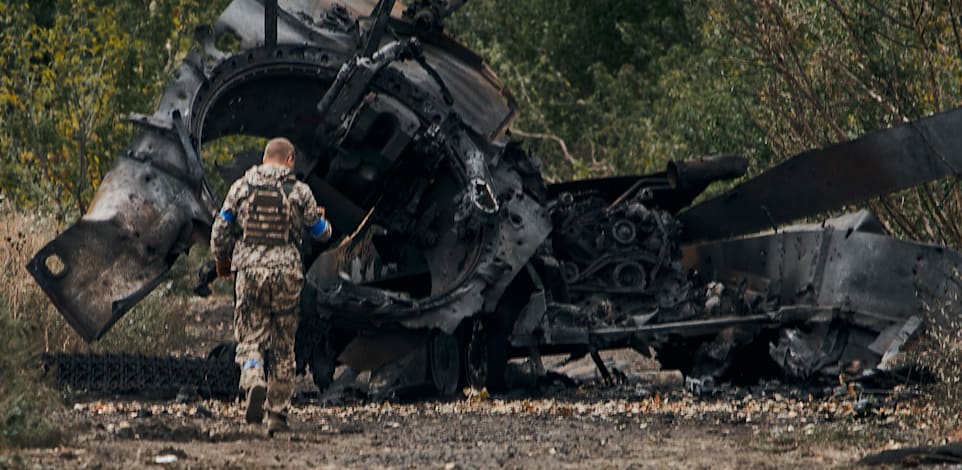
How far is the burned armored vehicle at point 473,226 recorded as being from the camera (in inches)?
616

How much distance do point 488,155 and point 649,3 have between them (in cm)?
2251

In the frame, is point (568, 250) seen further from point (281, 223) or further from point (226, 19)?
point (281, 223)

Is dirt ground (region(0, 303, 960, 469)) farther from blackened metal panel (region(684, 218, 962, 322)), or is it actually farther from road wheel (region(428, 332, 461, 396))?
blackened metal panel (region(684, 218, 962, 322))

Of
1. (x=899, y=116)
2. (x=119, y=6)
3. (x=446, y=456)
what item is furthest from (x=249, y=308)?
(x=119, y=6)

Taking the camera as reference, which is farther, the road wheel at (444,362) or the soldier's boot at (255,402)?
the road wheel at (444,362)

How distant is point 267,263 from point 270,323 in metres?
0.39

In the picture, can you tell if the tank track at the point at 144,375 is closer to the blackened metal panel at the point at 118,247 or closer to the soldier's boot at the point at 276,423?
the blackened metal panel at the point at 118,247

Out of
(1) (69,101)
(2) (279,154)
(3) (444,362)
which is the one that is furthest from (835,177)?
(1) (69,101)

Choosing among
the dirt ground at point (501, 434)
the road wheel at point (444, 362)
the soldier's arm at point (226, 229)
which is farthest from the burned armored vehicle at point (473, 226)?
the soldier's arm at point (226, 229)

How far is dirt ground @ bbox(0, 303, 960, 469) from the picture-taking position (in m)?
10.5

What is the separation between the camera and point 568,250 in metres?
17.2

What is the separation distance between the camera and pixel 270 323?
495 inches

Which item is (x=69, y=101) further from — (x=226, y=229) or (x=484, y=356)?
(x=226, y=229)

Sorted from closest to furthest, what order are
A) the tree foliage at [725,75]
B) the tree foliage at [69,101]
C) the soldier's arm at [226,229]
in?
the soldier's arm at [226,229], the tree foliage at [725,75], the tree foliage at [69,101]
